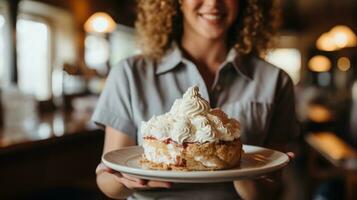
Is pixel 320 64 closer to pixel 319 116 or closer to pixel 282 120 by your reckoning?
pixel 319 116

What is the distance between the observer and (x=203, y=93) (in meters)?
1.61

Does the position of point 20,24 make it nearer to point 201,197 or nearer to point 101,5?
point 101,5

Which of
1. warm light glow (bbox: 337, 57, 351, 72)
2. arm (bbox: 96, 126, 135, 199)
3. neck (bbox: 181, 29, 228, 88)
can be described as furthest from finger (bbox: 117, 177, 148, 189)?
warm light glow (bbox: 337, 57, 351, 72)

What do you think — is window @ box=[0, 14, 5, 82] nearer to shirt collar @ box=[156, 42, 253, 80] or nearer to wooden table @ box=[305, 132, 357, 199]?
wooden table @ box=[305, 132, 357, 199]

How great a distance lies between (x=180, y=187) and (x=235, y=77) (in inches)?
16.7

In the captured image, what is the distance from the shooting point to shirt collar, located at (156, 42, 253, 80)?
1.63 m

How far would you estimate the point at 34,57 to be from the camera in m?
7.09

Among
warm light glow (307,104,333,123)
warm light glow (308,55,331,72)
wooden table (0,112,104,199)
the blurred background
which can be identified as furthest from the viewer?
warm light glow (308,55,331,72)

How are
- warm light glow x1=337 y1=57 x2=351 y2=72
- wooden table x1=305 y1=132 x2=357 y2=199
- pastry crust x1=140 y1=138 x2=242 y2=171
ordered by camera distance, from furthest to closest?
warm light glow x1=337 y1=57 x2=351 y2=72 < wooden table x1=305 y1=132 x2=357 y2=199 < pastry crust x1=140 y1=138 x2=242 y2=171

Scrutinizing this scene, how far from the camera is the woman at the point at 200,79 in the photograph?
4.90 ft

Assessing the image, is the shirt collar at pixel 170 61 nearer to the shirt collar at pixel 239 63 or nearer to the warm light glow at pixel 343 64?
the shirt collar at pixel 239 63

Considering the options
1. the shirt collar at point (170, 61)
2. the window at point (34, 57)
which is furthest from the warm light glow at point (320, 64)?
the shirt collar at point (170, 61)

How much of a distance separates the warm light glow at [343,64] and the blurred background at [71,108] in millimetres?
974

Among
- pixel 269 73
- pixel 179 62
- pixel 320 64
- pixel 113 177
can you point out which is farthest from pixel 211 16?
pixel 320 64
